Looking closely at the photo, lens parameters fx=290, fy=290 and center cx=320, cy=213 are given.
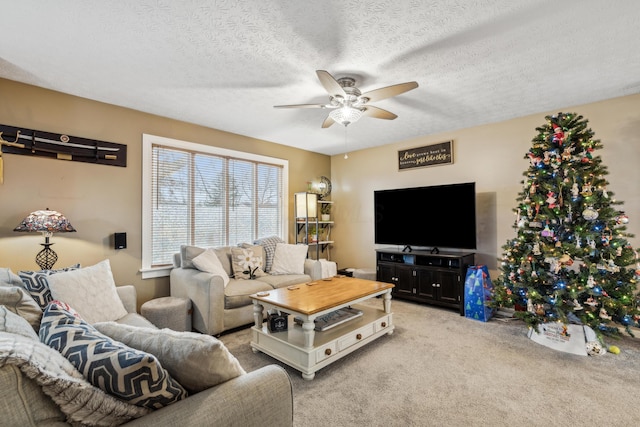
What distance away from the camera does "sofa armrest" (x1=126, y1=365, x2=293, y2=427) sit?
855 mm

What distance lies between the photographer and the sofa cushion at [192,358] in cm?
96

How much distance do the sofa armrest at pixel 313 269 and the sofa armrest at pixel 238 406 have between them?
115 inches

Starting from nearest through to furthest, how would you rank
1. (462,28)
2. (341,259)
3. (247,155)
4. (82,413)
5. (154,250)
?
(82,413) < (462,28) < (154,250) < (247,155) < (341,259)

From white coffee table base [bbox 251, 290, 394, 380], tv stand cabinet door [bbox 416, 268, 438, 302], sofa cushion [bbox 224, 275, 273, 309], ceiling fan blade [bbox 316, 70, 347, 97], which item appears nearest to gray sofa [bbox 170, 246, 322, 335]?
sofa cushion [bbox 224, 275, 273, 309]

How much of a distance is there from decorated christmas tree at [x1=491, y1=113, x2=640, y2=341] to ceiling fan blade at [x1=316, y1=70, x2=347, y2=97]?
2154mm

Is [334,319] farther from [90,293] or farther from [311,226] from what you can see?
[311,226]

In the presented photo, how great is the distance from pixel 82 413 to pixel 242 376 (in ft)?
1.48

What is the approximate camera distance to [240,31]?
2.02m

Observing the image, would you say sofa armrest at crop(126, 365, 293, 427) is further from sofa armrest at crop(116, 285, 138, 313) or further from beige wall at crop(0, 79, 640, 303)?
beige wall at crop(0, 79, 640, 303)

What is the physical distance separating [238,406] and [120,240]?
3.05 m

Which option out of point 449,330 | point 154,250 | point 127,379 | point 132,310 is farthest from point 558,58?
point 154,250

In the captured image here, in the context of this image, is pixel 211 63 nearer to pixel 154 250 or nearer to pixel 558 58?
pixel 154 250

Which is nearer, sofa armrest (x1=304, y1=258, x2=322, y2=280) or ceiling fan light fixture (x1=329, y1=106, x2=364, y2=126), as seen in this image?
ceiling fan light fixture (x1=329, y1=106, x2=364, y2=126)

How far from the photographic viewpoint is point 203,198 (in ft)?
13.3
